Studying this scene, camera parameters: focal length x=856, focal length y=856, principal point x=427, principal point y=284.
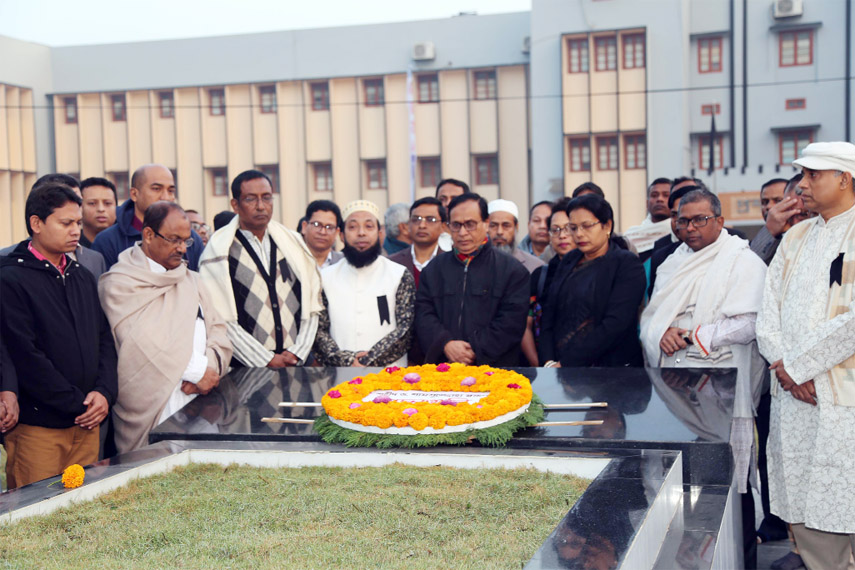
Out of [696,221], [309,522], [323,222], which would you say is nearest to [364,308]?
[323,222]

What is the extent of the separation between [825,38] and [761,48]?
4.44ft

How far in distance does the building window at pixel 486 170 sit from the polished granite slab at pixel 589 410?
17020 mm

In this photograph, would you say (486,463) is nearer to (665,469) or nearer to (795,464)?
(665,469)

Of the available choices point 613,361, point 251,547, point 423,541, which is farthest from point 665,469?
point 613,361

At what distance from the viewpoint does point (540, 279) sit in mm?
5059

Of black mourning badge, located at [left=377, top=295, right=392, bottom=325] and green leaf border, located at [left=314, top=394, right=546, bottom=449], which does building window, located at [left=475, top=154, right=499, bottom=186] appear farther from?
green leaf border, located at [left=314, top=394, right=546, bottom=449]

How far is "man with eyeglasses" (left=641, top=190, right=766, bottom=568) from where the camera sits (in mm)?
4145

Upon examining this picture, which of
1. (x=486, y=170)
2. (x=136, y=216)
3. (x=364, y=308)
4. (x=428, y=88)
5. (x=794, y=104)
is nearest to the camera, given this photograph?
(x=364, y=308)

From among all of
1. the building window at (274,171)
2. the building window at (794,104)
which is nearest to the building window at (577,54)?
the building window at (794,104)

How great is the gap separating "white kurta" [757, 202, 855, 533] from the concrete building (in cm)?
1553

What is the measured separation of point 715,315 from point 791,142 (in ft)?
56.7

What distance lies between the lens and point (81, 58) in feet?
74.2

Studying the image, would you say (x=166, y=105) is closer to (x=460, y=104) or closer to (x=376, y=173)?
(x=376, y=173)

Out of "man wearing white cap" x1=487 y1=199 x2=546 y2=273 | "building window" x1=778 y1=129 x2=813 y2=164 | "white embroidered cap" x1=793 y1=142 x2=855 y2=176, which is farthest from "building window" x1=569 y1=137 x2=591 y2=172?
"white embroidered cap" x1=793 y1=142 x2=855 y2=176
